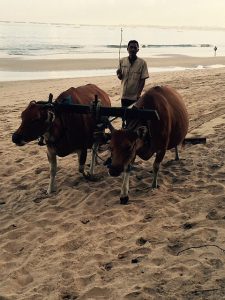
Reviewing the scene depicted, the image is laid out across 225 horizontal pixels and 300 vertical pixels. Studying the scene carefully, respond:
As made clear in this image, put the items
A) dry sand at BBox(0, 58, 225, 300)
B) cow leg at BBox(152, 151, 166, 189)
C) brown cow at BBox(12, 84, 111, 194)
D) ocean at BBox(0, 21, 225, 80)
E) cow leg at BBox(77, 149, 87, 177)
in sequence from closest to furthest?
dry sand at BBox(0, 58, 225, 300), brown cow at BBox(12, 84, 111, 194), cow leg at BBox(152, 151, 166, 189), cow leg at BBox(77, 149, 87, 177), ocean at BBox(0, 21, 225, 80)

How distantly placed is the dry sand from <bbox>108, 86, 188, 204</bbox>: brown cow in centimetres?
60

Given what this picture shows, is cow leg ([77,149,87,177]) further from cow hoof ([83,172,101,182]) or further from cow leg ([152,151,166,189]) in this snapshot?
cow leg ([152,151,166,189])

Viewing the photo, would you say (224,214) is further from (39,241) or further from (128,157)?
(39,241)

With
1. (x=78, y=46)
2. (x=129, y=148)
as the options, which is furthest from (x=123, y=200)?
(x=78, y=46)

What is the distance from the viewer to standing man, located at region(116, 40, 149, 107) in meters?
7.81

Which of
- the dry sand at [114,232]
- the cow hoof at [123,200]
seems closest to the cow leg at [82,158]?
the dry sand at [114,232]

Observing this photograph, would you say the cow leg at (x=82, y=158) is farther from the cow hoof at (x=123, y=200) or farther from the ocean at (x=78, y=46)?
the ocean at (x=78, y=46)

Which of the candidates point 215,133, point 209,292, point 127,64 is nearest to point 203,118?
point 215,133

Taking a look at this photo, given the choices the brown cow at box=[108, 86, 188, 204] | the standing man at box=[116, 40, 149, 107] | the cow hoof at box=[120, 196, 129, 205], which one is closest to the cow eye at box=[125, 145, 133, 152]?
the brown cow at box=[108, 86, 188, 204]

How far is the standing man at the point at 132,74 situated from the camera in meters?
7.81

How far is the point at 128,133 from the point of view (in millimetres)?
6027

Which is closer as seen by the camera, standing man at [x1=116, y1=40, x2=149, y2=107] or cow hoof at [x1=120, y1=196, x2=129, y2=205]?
cow hoof at [x1=120, y1=196, x2=129, y2=205]

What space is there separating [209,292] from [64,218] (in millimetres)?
2800

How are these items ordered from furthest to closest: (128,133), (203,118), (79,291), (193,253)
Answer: (203,118)
(128,133)
(193,253)
(79,291)
